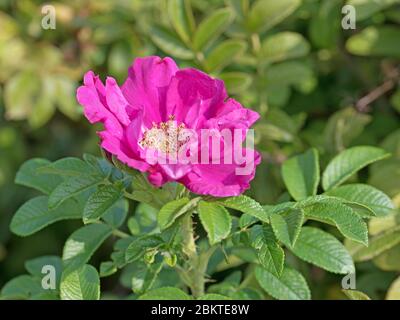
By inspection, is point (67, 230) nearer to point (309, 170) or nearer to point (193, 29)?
point (193, 29)

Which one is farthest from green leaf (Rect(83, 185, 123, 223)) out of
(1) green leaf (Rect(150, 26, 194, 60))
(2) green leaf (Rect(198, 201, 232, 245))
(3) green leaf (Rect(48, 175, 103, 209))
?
(1) green leaf (Rect(150, 26, 194, 60))

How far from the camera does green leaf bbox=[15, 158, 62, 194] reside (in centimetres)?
154

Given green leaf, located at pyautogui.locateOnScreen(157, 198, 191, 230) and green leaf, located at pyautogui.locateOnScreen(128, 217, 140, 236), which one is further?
green leaf, located at pyautogui.locateOnScreen(128, 217, 140, 236)

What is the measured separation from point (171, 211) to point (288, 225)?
0.66ft

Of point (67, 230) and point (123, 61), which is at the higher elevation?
point (123, 61)

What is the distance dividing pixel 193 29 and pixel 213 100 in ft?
2.07

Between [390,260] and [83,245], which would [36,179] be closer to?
[83,245]

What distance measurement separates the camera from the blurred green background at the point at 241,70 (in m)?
1.95

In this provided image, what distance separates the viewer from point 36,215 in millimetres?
1494

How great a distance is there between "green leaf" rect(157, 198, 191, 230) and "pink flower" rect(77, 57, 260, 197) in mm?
38

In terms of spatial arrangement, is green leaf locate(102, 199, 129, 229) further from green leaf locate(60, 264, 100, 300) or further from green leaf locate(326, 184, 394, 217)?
green leaf locate(326, 184, 394, 217)

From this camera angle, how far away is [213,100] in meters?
1.34

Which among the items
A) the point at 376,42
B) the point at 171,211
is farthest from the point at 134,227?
the point at 376,42
